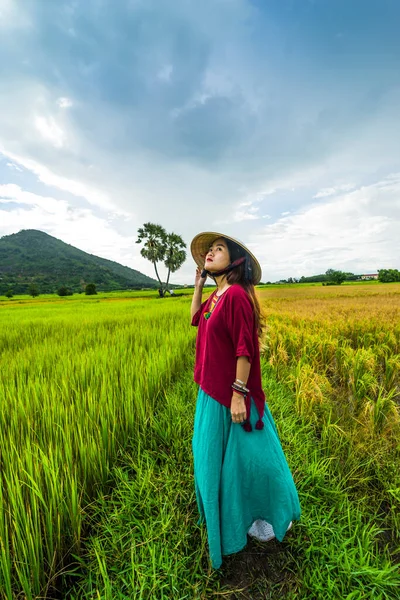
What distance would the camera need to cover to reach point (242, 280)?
1.29 m

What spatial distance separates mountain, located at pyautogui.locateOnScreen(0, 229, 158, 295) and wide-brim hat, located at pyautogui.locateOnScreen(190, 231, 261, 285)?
76539 millimetres

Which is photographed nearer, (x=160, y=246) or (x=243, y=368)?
(x=243, y=368)

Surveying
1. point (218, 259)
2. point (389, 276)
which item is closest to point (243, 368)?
point (218, 259)

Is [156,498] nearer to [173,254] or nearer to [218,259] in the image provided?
[218,259]

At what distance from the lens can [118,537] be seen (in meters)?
1.25

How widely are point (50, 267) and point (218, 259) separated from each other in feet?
486

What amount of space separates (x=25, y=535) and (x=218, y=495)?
0.95 meters

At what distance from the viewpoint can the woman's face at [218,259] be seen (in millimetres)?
1280

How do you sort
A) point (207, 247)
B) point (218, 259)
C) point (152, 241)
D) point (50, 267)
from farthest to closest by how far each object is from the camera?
point (50, 267) → point (152, 241) → point (207, 247) → point (218, 259)

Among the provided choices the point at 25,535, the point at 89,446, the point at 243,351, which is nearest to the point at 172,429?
the point at 89,446

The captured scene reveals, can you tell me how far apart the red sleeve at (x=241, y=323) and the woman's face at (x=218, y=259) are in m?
0.23

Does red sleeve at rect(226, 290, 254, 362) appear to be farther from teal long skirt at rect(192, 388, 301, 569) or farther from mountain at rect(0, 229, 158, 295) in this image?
mountain at rect(0, 229, 158, 295)

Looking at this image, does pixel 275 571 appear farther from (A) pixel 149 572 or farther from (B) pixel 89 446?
(B) pixel 89 446

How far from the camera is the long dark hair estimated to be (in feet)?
A: 4.10
